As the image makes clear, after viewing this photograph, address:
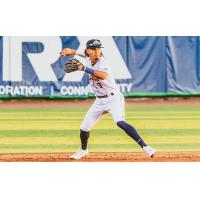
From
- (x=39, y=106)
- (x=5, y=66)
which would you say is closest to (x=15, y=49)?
(x=5, y=66)

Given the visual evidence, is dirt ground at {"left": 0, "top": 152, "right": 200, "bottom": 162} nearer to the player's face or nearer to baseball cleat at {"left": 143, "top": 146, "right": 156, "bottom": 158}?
baseball cleat at {"left": 143, "top": 146, "right": 156, "bottom": 158}

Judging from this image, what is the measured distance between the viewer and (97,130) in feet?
47.8

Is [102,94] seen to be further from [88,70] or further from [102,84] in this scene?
[88,70]

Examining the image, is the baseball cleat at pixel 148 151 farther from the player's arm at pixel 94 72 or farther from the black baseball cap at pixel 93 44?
the black baseball cap at pixel 93 44

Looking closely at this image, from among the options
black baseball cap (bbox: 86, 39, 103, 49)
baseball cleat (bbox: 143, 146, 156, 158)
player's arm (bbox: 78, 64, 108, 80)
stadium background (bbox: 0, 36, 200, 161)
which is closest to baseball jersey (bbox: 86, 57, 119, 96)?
player's arm (bbox: 78, 64, 108, 80)

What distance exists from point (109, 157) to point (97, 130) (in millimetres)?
4099

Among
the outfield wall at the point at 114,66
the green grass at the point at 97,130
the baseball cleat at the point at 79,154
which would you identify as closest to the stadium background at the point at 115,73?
the outfield wall at the point at 114,66

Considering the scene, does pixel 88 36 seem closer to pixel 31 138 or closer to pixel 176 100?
pixel 176 100

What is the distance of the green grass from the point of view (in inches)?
468

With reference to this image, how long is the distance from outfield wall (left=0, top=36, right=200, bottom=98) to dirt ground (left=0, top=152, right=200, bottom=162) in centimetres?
1049

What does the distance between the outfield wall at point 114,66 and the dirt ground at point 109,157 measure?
34.4 ft

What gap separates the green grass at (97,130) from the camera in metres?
11.9

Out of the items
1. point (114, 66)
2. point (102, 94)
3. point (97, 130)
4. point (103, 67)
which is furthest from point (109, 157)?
point (114, 66)

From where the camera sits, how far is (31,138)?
42.7 ft
